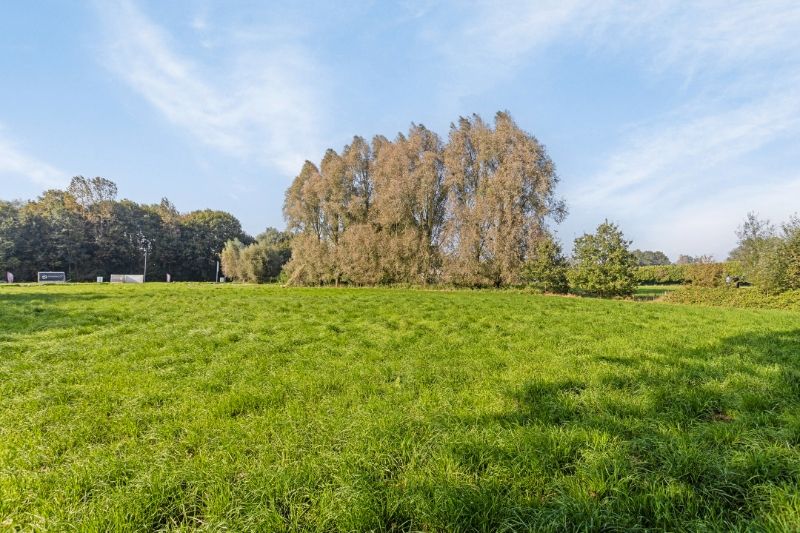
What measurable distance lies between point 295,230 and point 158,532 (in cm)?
4367

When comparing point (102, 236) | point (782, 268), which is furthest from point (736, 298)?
point (102, 236)

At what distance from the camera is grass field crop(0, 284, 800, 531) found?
2.45m

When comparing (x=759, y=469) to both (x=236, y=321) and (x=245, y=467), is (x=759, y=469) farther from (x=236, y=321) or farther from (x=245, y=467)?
(x=236, y=321)

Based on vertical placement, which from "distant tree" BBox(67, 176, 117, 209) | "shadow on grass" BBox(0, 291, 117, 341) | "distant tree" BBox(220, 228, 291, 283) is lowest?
"shadow on grass" BBox(0, 291, 117, 341)

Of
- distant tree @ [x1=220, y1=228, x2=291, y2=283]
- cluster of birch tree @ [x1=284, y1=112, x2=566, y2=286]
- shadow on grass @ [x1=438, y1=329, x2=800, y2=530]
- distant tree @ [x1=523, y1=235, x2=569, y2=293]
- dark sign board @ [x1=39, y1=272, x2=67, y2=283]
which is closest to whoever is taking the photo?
shadow on grass @ [x1=438, y1=329, x2=800, y2=530]

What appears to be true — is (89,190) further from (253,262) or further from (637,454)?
(637,454)

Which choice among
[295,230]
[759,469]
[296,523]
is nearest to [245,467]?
[296,523]

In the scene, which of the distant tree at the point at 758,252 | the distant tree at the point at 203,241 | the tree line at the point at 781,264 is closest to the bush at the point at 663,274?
the distant tree at the point at 758,252

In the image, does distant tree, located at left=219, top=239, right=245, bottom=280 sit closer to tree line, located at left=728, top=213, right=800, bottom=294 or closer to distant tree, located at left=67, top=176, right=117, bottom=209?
distant tree, located at left=67, top=176, right=117, bottom=209

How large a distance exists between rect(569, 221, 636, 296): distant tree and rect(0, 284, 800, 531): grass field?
2230 centimetres

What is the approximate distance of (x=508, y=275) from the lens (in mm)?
32250

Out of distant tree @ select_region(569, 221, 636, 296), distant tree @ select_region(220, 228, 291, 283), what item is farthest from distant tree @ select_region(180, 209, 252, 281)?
distant tree @ select_region(569, 221, 636, 296)

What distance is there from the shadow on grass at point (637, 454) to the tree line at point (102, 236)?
88.7 m

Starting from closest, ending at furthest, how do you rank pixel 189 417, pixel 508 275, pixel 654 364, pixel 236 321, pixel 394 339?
1. pixel 189 417
2. pixel 654 364
3. pixel 394 339
4. pixel 236 321
5. pixel 508 275
